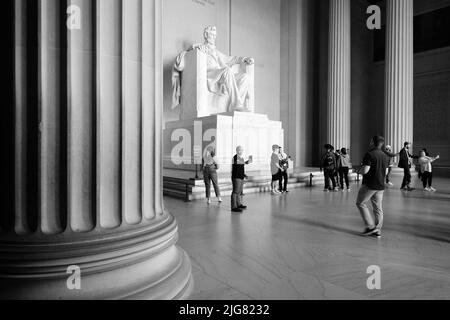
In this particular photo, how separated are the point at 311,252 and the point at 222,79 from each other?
8.18 meters

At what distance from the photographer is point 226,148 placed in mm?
9305

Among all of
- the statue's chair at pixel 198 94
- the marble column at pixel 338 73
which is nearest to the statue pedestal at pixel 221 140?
the statue's chair at pixel 198 94

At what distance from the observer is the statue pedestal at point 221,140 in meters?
9.20

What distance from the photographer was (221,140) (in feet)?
30.1

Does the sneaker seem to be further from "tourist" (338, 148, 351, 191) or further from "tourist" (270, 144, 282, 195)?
"tourist" (338, 148, 351, 191)

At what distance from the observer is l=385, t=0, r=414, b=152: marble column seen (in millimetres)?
13594

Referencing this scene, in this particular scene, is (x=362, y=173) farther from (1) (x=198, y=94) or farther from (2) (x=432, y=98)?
(2) (x=432, y=98)

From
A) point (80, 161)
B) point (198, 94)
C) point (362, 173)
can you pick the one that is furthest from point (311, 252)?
point (198, 94)

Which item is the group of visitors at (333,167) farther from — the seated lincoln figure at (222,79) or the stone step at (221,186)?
the seated lincoln figure at (222,79)

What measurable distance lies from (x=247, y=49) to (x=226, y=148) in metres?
7.74

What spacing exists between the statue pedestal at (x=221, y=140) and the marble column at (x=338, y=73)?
18.3ft

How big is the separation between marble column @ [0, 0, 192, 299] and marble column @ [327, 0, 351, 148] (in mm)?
14230

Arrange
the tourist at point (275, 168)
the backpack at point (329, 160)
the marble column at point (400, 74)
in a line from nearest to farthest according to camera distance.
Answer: the tourist at point (275, 168)
the backpack at point (329, 160)
the marble column at point (400, 74)

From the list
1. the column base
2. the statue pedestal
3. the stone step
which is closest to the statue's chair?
the statue pedestal
